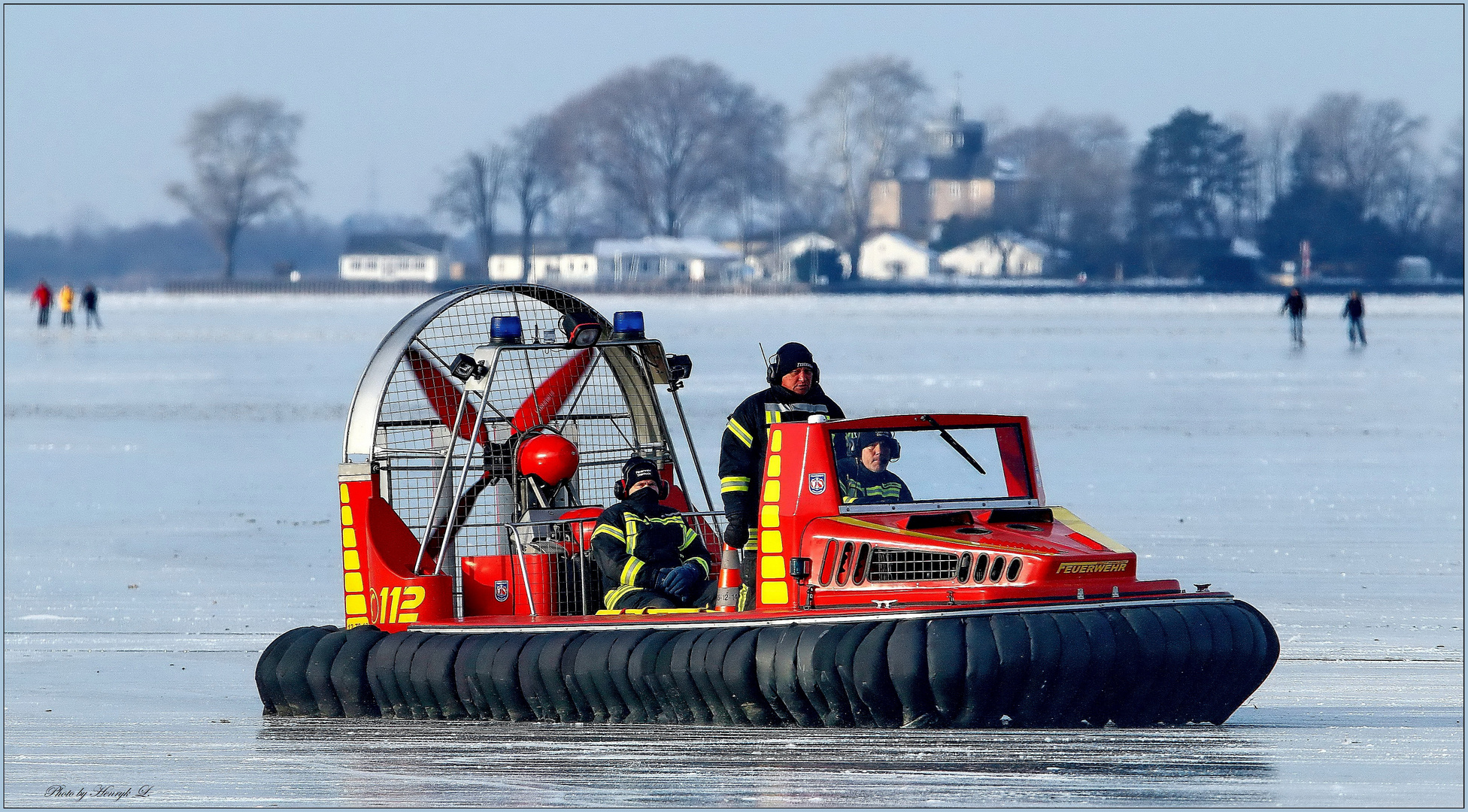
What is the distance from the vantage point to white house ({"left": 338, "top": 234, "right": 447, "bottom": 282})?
118500 mm

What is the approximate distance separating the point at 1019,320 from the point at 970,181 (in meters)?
73.9

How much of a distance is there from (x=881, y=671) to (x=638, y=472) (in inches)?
63.6

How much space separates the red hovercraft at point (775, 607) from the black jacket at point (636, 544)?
32cm

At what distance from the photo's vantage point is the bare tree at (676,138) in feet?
424

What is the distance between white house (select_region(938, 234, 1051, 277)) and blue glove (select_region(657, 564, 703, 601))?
10013 cm

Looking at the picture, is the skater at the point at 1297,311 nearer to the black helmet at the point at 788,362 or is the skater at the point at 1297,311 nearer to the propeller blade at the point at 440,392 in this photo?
the propeller blade at the point at 440,392

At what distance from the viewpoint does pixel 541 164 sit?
132375 millimetres

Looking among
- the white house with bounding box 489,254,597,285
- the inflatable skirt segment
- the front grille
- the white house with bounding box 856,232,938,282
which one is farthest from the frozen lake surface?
the white house with bounding box 489,254,597,285

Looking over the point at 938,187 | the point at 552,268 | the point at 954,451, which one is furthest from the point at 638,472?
the point at 938,187

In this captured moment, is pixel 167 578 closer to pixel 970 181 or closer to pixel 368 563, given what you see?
pixel 368 563

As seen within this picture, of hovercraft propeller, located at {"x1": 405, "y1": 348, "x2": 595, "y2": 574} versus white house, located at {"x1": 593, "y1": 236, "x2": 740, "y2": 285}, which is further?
white house, located at {"x1": 593, "y1": 236, "x2": 740, "y2": 285}

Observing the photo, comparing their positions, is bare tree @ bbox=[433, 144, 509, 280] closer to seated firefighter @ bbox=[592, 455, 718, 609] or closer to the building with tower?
the building with tower

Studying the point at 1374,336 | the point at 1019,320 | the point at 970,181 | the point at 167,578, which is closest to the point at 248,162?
the point at 970,181

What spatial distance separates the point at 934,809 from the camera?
232 inches
